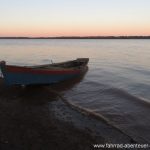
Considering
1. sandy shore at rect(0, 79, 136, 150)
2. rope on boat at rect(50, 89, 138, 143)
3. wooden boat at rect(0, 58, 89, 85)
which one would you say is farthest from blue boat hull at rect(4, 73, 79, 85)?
rope on boat at rect(50, 89, 138, 143)

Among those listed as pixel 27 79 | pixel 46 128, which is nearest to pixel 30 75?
pixel 27 79

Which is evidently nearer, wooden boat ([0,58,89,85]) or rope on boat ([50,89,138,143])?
rope on boat ([50,89,138,143])

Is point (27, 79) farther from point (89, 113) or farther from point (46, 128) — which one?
point (46, 128)

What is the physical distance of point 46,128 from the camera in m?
9.26

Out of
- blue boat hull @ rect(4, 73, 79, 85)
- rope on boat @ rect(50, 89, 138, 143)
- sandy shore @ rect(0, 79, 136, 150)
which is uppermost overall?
blue boat hull @ rect(4, 73, 79, 85)

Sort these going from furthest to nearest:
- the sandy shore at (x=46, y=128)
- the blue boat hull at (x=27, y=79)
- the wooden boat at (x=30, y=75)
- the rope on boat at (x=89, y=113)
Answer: the blue boat hull at (x=27, y=79) → the wooden boat at (x=30, y=75) → the rope on boat at (x=89, y=113) → the sandy shore at (x=46, y=128)

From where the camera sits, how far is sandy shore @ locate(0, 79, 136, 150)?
793 cm

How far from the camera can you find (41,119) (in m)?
10.3

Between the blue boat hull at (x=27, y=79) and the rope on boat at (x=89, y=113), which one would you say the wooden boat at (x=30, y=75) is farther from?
the rope on boat at (x=89, y=113)

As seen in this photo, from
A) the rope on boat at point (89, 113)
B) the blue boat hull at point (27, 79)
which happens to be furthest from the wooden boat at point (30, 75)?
the rope on boat at point (89, 113)

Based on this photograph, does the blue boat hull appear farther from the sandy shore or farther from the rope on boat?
the rope on boat

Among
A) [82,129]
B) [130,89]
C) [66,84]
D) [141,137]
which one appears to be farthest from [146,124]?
[66,84]

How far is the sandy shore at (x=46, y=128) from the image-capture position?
7928mm

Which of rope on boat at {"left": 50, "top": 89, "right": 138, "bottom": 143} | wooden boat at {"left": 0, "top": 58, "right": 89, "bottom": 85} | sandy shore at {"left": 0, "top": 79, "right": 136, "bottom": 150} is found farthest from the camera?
wooden boat at {"left": 0, "top": 58, "right": 89, "bottom": 85}
